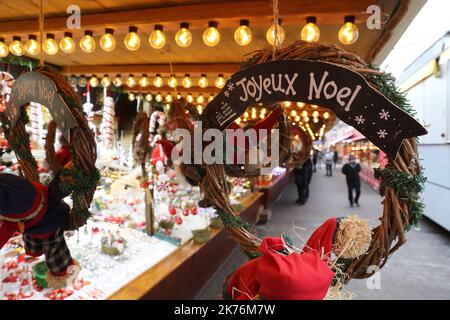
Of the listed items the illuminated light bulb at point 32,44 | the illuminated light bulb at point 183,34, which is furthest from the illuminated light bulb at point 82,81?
the illuminated light bulb at point 183,34

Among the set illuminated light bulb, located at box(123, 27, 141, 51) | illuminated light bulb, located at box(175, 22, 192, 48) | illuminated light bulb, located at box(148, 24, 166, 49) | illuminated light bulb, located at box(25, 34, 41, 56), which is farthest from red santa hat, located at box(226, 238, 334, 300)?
illuminated light bulb, located at box(25, 34, 41, 56)

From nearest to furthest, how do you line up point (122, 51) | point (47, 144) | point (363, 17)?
point (47, 144) → point (363, 17) → point (122, 51)

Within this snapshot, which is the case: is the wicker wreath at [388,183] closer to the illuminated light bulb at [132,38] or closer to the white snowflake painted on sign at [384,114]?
the white snowflake painted on sign at [384,114]

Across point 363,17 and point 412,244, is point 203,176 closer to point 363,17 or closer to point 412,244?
point 363,17

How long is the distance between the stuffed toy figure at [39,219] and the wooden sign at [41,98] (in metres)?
0.26

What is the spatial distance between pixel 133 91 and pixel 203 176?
4708 millimetres

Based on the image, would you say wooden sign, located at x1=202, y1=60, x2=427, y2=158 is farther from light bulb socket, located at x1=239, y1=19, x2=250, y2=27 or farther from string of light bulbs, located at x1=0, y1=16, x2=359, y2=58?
light bulb socket, located at x1=239, y1=19, x2=250, y2=27

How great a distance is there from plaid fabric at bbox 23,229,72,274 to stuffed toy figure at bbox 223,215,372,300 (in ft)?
2.77

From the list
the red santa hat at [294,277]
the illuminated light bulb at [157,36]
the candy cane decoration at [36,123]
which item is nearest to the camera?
the red santa hat at [294,277]

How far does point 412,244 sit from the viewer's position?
3678 mm

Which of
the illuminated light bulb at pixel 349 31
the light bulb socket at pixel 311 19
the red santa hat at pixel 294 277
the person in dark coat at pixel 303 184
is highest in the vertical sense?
the light bulb socket at pixel 311 19

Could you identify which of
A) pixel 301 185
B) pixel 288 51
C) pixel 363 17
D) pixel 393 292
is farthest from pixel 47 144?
pixel 301 185

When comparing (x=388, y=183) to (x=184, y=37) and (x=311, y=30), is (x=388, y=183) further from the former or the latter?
(x=184, y=37)

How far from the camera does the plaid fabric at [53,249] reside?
53.6 inches
